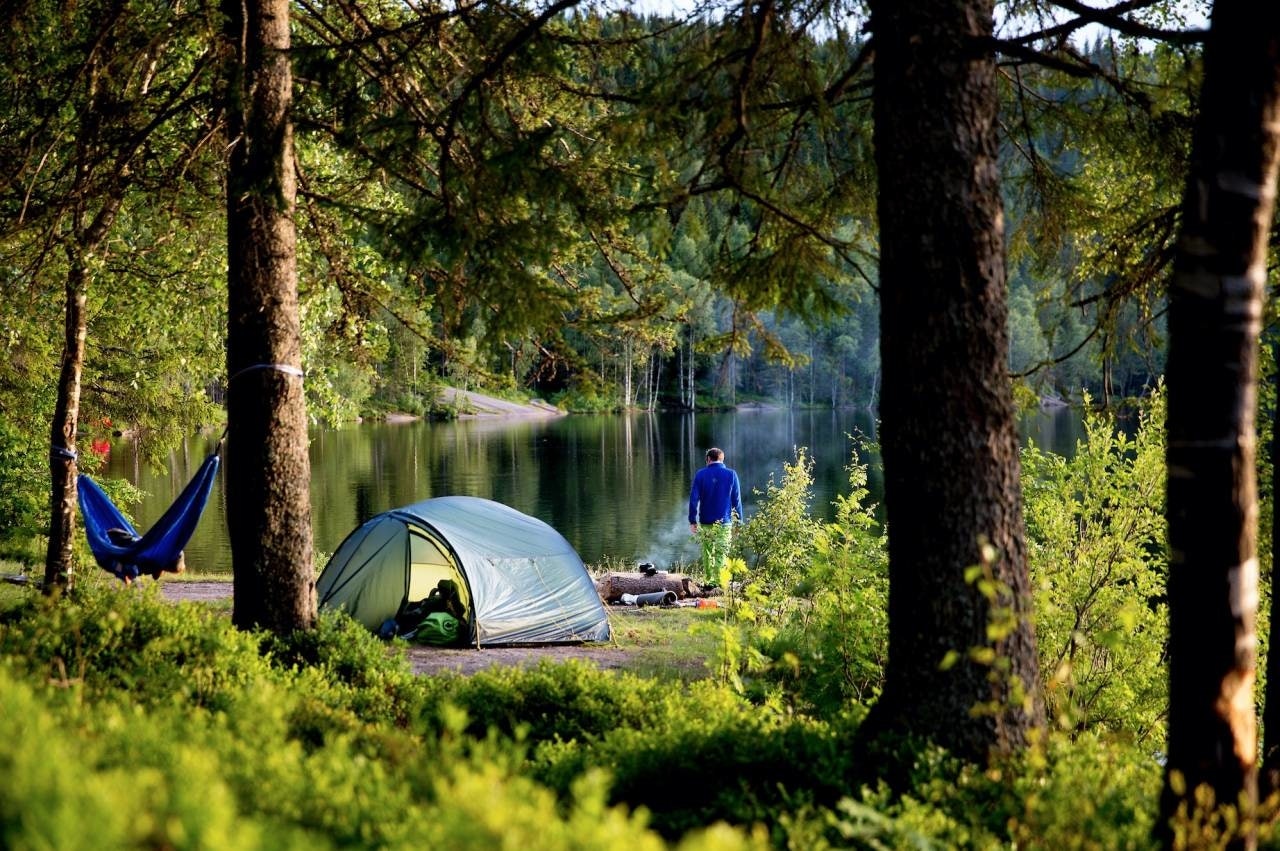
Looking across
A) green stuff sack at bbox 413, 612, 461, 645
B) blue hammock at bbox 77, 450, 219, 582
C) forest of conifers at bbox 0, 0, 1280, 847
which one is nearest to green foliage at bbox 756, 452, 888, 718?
forest of conifers at bbox 0, 0, 1280, 847

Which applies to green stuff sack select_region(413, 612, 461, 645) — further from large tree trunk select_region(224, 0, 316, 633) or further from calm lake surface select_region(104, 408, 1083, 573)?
large tree trunk select_region(224, 0, 316, 633)

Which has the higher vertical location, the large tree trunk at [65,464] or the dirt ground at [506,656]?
the large tree trunk at [65,464]

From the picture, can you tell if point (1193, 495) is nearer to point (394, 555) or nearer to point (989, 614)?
point (989, 614)

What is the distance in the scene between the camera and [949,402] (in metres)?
3.46

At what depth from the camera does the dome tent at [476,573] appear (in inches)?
407

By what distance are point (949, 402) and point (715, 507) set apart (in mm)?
9238

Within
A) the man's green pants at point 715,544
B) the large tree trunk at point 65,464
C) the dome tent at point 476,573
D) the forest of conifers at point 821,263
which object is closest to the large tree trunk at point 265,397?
the forest of conifers at point 821,263

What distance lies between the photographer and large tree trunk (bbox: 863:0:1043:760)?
11.3 feet

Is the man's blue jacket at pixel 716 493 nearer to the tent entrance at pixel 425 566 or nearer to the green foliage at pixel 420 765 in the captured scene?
the tent entrance at pixel 425 566

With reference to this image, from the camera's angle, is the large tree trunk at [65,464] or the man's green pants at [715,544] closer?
the large tree trunk at [65,464]

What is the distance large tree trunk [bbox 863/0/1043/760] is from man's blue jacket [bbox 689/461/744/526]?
897cm

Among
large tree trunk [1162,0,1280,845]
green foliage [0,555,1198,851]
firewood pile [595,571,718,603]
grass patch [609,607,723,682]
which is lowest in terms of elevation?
grass patch [609,607,723,682]

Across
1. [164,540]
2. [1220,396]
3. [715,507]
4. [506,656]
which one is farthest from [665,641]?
[1220,396]

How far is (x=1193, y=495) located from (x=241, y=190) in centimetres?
457
